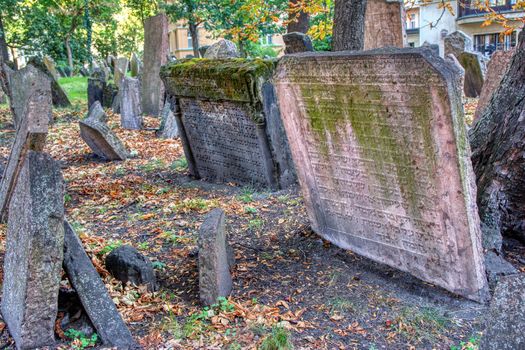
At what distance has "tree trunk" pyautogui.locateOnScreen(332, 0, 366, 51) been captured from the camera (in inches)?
308

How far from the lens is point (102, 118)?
441 inches

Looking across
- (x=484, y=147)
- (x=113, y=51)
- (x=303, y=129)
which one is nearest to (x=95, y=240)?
(x=303, y=129)

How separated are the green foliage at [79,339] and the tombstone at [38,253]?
0.12 m

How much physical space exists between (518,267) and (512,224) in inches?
19.9

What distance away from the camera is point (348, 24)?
791cm

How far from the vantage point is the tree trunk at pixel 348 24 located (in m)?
7.83

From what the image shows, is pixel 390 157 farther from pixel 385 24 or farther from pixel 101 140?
pixel 385 24

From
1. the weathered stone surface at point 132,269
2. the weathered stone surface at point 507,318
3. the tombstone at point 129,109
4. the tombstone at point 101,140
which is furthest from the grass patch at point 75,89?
the weathered stone surface at point 507,318

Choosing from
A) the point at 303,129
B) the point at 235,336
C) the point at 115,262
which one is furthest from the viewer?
the point at 303,129

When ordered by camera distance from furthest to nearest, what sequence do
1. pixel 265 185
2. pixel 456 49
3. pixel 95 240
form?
pixel 456 49 → pixel 265 185 → pixel 95 240

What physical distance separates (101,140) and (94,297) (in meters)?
6.29

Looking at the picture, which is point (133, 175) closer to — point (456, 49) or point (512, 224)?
point (512, 224)

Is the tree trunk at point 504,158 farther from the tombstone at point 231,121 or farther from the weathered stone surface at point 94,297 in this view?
the weathered stone surface at point 94,297

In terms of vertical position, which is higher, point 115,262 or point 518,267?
point 115,262
